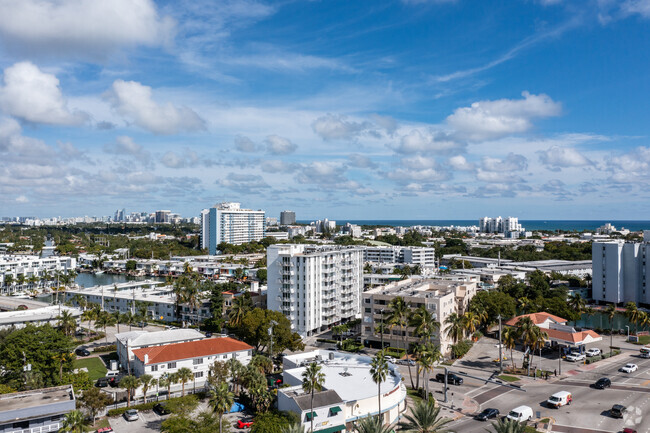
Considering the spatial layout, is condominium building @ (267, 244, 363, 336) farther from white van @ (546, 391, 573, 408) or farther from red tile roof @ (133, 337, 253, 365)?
white van @ (546, 391, 573, 408)

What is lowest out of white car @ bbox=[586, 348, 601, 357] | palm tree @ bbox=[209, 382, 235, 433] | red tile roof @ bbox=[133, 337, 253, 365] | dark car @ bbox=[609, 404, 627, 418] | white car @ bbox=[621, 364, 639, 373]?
white car @ bbox=[586, 348, 601, 357]

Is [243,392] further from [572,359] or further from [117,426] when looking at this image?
[572,359]

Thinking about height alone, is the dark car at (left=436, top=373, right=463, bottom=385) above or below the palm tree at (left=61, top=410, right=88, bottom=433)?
below

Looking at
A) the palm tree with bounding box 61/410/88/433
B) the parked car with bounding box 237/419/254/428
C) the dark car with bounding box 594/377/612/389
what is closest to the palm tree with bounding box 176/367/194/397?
the parked car with bounding box 237/419/254/428

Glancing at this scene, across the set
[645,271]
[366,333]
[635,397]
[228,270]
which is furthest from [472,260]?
[635,397]

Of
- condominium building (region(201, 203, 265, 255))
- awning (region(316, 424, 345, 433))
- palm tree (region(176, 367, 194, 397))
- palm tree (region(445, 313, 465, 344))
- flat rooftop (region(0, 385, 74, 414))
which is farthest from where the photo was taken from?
condominium building (region(201, 203, 265, 255))

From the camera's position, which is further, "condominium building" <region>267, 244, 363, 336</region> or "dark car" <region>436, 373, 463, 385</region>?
"condominium building" <region>267, 244, 363, 336</region>

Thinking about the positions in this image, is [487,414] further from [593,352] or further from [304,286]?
[304,286]
